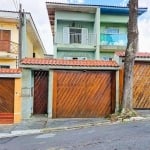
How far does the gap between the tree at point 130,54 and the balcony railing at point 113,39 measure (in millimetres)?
14443

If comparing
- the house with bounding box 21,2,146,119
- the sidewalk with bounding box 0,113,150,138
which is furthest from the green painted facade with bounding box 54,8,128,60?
the sidewalk with bounding box 0,113,150,138

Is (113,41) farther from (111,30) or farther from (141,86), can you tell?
(141,86)

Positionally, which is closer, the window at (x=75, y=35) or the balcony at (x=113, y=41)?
the window at (x=75, y=35)

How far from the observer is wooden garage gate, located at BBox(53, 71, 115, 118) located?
16875 mm

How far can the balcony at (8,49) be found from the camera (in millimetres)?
26672

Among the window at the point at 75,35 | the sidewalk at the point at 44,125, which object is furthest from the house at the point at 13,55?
the window at the point at 75,35

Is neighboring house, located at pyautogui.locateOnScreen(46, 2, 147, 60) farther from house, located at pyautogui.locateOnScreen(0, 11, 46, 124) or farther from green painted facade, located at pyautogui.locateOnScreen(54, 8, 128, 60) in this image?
house, located at pyautogui.locateOnScreen(0, 11, 46, 124)

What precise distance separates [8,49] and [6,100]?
37.9ft

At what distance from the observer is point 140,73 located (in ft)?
57.0

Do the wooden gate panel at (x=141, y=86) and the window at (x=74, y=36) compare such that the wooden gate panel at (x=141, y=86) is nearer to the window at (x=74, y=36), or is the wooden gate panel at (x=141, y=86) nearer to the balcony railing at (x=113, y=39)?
the window at (x=74, y=36)

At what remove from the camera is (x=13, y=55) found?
2722 cm

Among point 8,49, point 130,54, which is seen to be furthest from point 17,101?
point 8,49

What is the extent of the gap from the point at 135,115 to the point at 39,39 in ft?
64.7

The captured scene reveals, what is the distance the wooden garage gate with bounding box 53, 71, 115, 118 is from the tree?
3.88 ft
